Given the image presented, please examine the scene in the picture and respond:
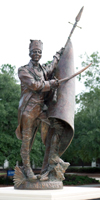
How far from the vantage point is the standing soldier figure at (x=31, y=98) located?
21.2ft

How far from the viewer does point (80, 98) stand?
25.3 m

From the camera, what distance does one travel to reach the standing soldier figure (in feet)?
21.2

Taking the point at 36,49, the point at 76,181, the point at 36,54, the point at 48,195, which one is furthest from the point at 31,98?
the point at 76,181

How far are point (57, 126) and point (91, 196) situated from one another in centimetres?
162

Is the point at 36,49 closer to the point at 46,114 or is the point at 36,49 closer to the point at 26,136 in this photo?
the point at 46,114

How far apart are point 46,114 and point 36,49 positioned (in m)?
1.40

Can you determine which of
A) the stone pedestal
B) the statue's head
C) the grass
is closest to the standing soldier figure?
the statue's head

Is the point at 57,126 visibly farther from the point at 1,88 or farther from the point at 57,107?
the point at 1,88

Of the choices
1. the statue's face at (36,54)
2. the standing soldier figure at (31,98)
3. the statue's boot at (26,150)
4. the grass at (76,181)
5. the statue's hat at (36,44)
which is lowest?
the grass at (76,181)

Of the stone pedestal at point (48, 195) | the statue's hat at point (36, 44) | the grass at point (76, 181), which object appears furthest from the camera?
the grass at point (76, 181)

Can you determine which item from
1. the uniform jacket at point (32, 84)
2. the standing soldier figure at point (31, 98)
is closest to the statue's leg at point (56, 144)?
the standing soldier figure at point (31, 98)

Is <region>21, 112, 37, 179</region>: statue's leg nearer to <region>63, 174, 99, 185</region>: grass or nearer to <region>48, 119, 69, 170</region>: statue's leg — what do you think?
<region>48, 119, 69, 170</region>: statue's leg

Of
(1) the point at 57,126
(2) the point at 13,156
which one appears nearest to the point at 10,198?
(1) the point at 57,126

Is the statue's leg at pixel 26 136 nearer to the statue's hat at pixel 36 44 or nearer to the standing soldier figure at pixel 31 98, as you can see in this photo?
the standing soldier figure at pixel 31 98
